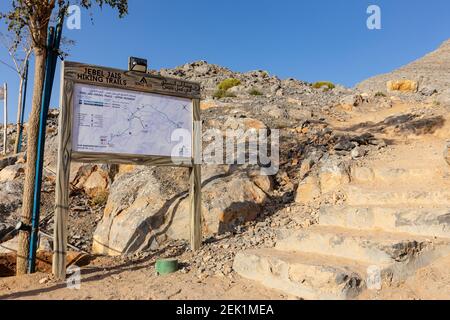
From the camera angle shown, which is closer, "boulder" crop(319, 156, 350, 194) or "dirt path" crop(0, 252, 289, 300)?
"dirt path" crop(0, 252, 289, 300)

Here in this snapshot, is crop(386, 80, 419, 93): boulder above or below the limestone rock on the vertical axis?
above

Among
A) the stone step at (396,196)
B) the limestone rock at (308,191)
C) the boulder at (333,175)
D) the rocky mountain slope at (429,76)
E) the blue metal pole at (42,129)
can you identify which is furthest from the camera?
the rocky mountain slope at (429,76)

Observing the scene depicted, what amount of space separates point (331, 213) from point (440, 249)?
163cm

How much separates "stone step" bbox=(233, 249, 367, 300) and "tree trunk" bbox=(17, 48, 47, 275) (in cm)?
312

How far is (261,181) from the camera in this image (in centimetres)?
762

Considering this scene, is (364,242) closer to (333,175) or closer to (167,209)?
(333,175)

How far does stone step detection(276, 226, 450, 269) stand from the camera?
3.96m

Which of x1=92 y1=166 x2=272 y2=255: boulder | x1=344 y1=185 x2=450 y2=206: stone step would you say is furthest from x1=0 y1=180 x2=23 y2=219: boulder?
x1=344 y1=185 x2=450 y2=206: stone step

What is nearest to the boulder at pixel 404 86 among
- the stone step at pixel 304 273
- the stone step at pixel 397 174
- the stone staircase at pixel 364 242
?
the stone step at pixel 397 174

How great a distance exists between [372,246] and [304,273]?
83 cm

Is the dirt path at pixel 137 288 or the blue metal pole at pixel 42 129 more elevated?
the blue metal pole at pixel 42 129

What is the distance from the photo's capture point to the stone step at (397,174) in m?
5.83

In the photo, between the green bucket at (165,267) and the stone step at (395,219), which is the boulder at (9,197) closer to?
the green bucket at (165,267)

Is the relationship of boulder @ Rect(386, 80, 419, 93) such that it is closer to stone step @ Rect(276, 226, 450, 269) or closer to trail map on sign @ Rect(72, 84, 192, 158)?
trail map on sign @ Rect(72, 84, 192, 158)
